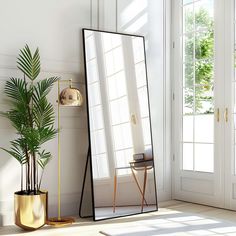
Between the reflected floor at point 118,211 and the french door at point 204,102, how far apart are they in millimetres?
751

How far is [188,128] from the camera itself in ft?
15.9

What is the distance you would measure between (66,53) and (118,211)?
1.76m

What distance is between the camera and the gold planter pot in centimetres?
341

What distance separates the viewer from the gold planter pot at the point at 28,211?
3414 millimetres

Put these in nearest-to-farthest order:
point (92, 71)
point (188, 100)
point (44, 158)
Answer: point (44, 158) < point (92, 71) < point (188, 100)

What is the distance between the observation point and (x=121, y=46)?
4.39 metres

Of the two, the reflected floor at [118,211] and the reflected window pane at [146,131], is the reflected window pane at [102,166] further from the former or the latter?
the reflected window pane at [146,131]

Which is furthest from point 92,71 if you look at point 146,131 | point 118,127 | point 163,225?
point 163,225

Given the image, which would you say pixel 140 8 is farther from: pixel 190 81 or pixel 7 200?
pixel 7 200

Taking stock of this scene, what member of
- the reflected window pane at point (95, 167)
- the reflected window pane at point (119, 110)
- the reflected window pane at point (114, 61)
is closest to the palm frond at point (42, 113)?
the reflected window pane at point (95, 167)

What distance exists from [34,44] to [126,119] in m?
1.27

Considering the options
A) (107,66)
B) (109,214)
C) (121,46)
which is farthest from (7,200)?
(121,46)

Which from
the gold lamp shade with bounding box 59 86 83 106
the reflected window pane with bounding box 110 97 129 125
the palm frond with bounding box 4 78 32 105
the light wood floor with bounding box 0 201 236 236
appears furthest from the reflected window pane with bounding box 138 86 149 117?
the palm frond with bounding box 4 78 32 105

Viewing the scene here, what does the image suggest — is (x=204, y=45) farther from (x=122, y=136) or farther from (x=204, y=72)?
(x=122, y=136)
